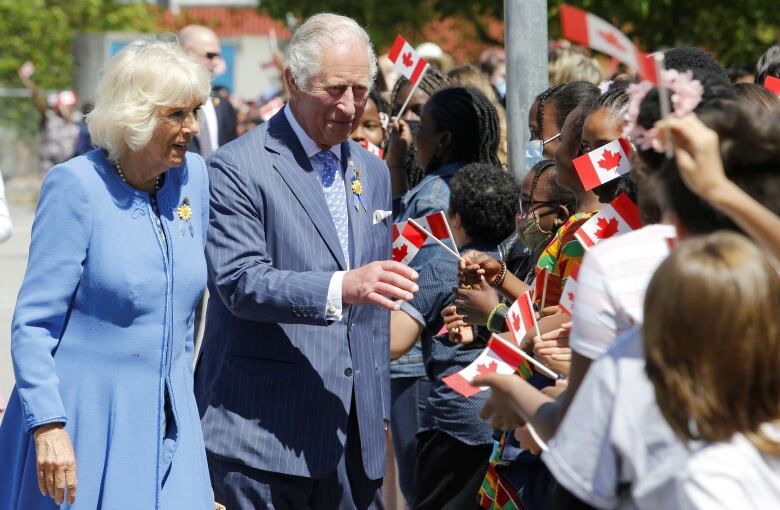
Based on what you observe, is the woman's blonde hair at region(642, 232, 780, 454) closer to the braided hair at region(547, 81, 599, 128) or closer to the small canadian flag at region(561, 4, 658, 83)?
the small canadian flag at region(561, 4, 658, 83)

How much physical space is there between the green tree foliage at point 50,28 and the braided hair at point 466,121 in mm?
26113

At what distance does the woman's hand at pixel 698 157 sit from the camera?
244cm

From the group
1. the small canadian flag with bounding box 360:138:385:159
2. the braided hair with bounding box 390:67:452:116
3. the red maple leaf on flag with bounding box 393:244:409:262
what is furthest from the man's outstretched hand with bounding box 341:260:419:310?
the braided hair with bounding box 390:67:452:116

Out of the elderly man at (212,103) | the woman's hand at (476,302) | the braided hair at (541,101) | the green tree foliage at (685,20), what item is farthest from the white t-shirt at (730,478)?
the green tree foliage at (685,20)

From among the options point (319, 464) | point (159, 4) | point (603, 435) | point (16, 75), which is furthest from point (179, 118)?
point (159, 4)

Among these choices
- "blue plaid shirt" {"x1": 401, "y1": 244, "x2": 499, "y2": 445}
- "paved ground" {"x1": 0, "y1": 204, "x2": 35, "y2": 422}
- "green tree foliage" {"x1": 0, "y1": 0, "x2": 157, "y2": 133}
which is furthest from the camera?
"green tree foliage" {"x1": 0, "y1": 0, "x2": 157, "y2": 133}

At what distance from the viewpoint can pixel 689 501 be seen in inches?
90.3

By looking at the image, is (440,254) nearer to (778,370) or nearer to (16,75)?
(778,370)

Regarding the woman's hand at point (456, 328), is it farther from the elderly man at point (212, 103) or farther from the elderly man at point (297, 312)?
the elderly man at point (212, 103)

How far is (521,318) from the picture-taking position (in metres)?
3.64

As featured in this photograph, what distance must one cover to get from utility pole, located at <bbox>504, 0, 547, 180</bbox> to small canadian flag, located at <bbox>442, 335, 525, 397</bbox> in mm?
2475

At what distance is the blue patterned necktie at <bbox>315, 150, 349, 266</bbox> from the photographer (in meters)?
4.32

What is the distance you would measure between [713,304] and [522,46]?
3.44 m

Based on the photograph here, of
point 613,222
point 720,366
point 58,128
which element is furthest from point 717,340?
point 58,128
